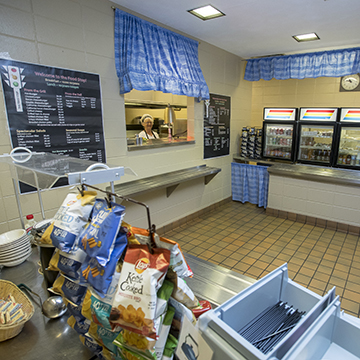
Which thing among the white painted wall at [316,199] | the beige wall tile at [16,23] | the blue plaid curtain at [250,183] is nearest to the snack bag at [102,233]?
the beige wall tile at [16,23]

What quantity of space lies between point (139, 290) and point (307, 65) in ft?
16.9

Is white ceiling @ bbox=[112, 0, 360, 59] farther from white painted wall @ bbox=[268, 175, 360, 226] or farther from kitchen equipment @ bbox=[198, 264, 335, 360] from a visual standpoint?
kitchen equipment @ bbox=[198, 264, 335, 360]

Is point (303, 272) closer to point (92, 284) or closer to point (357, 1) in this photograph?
point (92, 284)

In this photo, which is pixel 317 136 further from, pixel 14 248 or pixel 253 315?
pixel 14 248

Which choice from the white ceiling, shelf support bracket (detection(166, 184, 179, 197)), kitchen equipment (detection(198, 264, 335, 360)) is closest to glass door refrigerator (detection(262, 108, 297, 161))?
the white ceiling

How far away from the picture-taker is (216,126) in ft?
16.1

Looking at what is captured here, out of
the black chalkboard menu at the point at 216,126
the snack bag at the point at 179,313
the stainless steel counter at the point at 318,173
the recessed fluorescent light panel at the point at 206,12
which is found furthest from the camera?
the black chalkboard menu at the point at 216,126

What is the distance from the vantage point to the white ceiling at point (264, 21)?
9.49ft

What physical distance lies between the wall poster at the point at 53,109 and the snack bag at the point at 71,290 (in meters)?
1.67

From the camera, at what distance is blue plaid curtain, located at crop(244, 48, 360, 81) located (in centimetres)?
424

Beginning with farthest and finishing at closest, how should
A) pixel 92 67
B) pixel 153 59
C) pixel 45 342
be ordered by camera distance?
pixel 153 59 → pixel 92 67 → pixel 45 342

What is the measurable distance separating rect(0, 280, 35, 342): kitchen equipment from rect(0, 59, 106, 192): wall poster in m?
1.26

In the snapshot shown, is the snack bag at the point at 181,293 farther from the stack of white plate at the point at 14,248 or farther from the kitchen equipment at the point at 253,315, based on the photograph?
the stack of white plate at the point at 14,248

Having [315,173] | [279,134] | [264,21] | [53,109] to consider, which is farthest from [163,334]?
[279,134]
